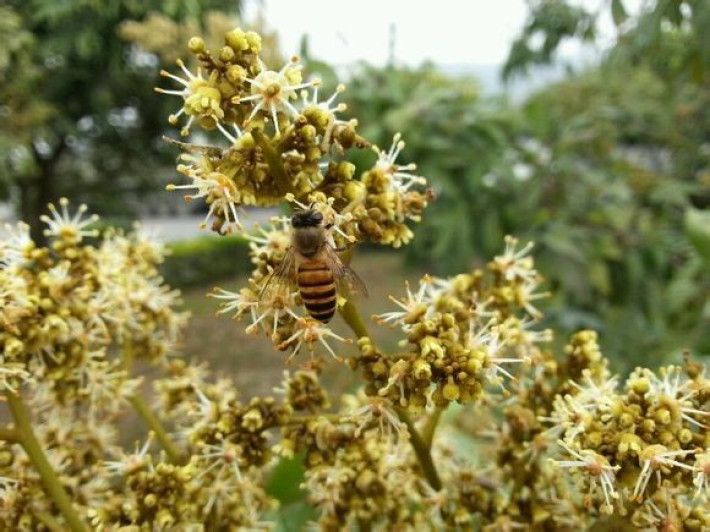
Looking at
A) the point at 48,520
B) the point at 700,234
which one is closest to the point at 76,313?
the point at 48,520

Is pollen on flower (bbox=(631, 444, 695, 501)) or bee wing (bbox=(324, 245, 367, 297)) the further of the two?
bee wing (bbox=(324, 245, 367, 297))

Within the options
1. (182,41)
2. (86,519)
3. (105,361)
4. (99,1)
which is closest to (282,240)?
(105,361)

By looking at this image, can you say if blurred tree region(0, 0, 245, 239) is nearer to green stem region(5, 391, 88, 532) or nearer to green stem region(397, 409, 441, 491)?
green stem region(5, 391, 88, 532)

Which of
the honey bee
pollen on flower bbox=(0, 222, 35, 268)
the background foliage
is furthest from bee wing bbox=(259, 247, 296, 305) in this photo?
the background foliage

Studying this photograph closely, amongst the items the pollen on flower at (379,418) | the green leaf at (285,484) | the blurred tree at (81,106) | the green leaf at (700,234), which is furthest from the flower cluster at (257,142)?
the blurred tree at (81,106)

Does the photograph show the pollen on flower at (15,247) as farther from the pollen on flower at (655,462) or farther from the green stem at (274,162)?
the pollen on flower at (655,462)
